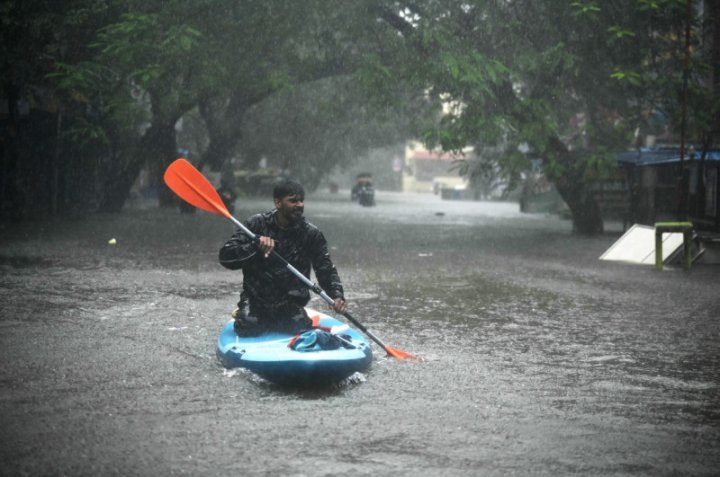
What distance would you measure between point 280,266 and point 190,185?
1.46 metres

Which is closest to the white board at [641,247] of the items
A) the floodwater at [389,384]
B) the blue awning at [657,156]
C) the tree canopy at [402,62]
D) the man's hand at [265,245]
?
the floodwater at [389,384]

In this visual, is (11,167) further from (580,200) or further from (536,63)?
(580,200)

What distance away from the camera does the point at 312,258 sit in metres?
7.16

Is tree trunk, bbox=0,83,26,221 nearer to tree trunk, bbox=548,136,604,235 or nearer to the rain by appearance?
the rain

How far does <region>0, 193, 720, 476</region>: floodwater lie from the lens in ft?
14.8

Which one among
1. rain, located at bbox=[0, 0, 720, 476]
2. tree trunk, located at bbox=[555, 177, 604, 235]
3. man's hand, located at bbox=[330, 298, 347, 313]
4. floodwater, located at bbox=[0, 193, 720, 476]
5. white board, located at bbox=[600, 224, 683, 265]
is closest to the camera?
floodwater, located at bbox=[0, 193, 720, 476]

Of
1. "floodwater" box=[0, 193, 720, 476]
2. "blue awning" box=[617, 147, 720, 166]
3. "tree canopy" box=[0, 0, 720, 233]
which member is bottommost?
"floodwater" box=[0, 193, 720, 476]

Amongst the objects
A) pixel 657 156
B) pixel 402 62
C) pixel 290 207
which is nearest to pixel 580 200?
pixel 657 156

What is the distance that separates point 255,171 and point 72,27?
3476 cm

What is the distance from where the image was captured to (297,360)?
228 inches

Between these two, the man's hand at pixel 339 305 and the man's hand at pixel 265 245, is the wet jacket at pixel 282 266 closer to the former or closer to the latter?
the man's hand at pixel 339 305

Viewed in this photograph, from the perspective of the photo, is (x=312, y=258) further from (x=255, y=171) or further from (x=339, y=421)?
(x=255, y=171)

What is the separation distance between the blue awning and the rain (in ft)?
0.40

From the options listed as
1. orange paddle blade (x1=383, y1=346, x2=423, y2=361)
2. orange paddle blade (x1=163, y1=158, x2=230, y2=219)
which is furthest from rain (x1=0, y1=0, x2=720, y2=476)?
orange paddle blade (x1=163, y1=158, x2=230, y2=219)
